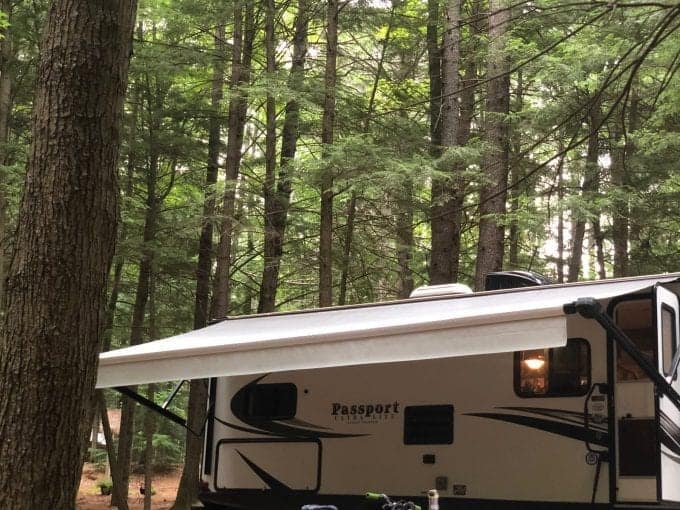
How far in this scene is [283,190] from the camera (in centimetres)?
1269

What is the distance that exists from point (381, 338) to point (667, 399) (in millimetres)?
2164

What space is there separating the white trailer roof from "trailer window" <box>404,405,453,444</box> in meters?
0.88

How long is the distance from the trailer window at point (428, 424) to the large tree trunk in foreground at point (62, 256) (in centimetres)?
382

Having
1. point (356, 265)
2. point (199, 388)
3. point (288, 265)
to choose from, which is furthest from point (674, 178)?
point (199, 388)

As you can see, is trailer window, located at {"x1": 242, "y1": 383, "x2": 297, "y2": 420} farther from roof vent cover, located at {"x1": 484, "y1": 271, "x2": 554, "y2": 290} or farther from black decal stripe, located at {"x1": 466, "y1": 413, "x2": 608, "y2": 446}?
roof vent cover, located at {"x1": 484, "y1": 271, "x2": 554, "y2": 290}

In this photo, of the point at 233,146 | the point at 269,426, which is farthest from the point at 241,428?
the point at 233,146

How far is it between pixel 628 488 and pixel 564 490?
A: 1.69ft

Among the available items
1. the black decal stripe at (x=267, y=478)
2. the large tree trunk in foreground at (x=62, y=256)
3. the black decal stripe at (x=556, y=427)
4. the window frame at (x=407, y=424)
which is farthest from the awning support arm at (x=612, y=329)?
the black decal stripe at (x=267, y=478)

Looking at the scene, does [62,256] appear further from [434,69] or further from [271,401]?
[434,69]

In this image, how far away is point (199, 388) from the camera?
12.5m

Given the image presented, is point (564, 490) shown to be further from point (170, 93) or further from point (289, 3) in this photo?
point (170, 93)

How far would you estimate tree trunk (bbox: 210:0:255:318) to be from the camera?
11203 millimetres

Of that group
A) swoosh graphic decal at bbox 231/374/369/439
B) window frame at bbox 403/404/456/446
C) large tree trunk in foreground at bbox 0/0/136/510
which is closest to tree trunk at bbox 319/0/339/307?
swoosh graphic decal at bbox 231/374/369/439

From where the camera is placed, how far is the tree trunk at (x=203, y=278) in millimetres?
11781
